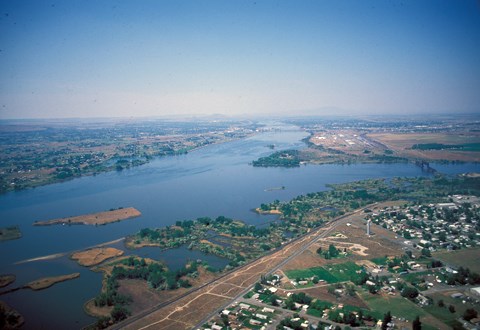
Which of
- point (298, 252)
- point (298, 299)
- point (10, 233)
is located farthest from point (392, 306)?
point (10, 233)

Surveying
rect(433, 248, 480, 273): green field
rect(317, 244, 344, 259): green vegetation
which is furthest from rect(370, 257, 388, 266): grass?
rect(433, 248, 480, 273): green field

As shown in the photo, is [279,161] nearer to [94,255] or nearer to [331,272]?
[331,272]

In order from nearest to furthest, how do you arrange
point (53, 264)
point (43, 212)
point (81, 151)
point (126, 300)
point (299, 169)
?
point (126, 300), point (53, 264), point (43, 212), point (299, 169), point (81, 151)

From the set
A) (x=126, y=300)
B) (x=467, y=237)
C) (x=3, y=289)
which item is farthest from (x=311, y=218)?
(x=3, y=289)

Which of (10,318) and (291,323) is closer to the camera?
(291,323)

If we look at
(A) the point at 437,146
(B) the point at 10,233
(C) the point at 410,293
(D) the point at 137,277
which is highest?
(A) the point at 437,146

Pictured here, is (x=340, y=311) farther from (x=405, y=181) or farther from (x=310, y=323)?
(x=405, y=181)

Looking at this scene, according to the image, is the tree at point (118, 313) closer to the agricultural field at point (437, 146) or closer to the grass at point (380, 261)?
the grass at point (380, 261)
